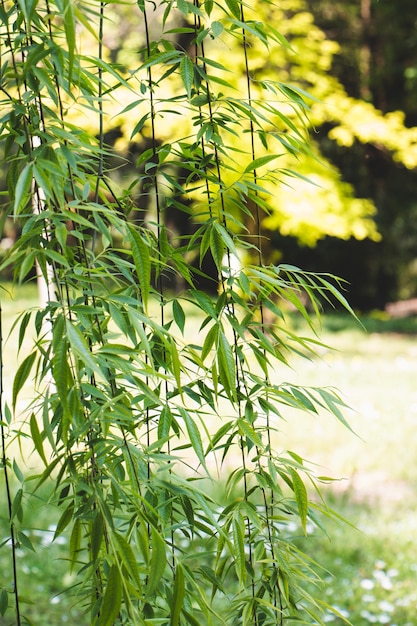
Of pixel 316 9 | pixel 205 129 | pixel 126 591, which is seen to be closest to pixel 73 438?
pixel 126 591

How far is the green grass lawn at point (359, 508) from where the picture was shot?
Result: 8.08 feet

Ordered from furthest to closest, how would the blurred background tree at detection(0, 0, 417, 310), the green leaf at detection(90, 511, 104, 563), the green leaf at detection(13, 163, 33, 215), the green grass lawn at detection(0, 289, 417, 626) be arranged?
the blurred background tree at detection(0, 0, 417, 310) → the green grass lawn at detection(0, 289, 417, 626) → the green leaf at detection(90, 511, 104, 563) → the green leaf at detection(13, 163, 33, 215)

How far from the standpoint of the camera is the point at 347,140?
6.02 meters

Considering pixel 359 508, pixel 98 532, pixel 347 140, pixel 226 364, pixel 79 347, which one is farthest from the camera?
pixel 347 140

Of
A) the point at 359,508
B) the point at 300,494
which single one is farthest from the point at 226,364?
the point at 359,508

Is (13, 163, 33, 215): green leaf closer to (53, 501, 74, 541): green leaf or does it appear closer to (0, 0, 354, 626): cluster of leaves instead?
(0, 0, 354, 626): cluster of leaves

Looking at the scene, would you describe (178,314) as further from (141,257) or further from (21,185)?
(21,185)

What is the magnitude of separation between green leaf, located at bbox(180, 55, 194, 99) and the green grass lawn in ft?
1.23

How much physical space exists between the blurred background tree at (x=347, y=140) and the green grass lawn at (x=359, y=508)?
1365 mm

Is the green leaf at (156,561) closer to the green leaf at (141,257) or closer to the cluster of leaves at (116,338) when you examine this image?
the cluster of leaves at (116,338)

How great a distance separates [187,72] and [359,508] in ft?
9.07

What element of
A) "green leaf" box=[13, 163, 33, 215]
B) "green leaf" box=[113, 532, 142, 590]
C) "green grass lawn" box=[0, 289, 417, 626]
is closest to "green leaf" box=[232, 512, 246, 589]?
"green grass lawn" box=[0, 289, 417, 626]

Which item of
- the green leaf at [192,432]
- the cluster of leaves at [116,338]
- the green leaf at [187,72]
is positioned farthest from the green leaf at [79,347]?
the green leaf at [187,72]

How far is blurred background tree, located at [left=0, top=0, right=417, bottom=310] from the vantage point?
5.97 m
